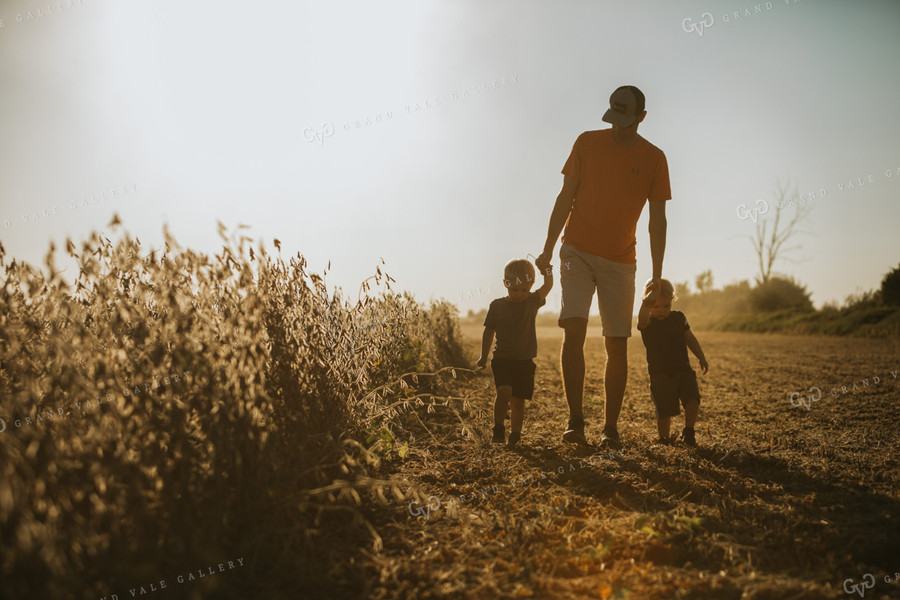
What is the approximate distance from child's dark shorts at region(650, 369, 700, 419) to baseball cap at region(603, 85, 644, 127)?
197 cm

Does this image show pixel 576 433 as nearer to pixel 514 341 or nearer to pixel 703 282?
pixel 514 341

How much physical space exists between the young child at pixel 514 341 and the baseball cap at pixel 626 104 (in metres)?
1.23

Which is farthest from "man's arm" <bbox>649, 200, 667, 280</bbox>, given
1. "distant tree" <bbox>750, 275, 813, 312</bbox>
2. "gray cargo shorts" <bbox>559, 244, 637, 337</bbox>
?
"distant tree" <bbox>750, 275, 813, 312</bbox>

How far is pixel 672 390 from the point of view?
478 cm

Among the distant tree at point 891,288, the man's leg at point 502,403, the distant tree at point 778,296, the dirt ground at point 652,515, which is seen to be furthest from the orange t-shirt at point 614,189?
the distant tree at point 778,296

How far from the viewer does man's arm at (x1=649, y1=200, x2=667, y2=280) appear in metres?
4.73

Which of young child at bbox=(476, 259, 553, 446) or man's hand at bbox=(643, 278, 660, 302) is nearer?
young child at bbox=(476, 259, 553, 446)

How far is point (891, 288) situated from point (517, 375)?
68.7ft

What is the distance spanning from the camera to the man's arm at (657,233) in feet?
15.5

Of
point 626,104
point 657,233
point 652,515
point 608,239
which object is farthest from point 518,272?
point 652,515

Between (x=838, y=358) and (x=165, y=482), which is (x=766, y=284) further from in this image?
(x=165, y=482)

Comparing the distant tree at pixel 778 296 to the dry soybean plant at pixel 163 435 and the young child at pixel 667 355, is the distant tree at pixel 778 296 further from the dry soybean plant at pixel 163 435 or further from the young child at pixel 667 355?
the dry soybean plant at pixel 163 435

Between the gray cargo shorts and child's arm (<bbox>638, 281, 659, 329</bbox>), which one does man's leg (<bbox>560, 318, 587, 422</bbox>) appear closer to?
the gray cargo shorts

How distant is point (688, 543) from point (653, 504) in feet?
1.88
